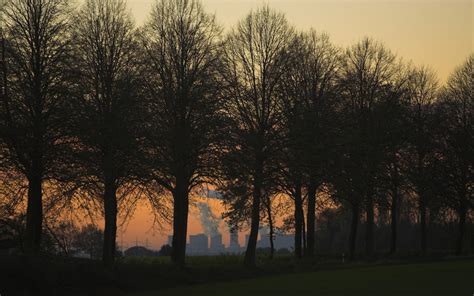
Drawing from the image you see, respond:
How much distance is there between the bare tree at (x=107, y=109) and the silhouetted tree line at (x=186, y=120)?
0.29 ft

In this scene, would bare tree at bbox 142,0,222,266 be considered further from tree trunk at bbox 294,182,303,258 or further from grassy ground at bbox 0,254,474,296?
tree trunk at bbox 294,182,303,258

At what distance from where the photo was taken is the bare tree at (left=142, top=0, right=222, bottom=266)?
3812 cm

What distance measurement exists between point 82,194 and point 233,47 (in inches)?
611

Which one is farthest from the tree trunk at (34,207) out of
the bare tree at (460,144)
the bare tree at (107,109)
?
the bare tree at (460,144)

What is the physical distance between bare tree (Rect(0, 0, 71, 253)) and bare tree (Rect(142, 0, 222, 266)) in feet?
19.8

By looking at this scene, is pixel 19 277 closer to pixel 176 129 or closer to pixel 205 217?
pixel 176 129

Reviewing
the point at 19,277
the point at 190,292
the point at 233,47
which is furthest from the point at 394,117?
the point at 19,277

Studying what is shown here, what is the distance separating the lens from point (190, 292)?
1133 inches

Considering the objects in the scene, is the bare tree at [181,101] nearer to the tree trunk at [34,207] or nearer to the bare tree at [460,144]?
the tree trunk at [34,207]

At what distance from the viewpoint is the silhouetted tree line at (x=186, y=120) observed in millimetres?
32594

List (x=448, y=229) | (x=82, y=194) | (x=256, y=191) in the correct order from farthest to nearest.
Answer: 1. (x=448, y=229)
2. (x=256, y=191)
3. (x=82, y=194)

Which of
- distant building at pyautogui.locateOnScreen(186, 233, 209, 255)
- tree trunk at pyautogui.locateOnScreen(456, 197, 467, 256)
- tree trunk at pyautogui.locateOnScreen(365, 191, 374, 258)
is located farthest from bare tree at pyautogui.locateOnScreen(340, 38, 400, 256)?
distant building at pyautogui.locateOnScreen(186, 233, 209, 255)

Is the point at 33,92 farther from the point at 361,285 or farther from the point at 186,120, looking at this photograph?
the point at 361,285

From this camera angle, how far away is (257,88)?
45594mm
